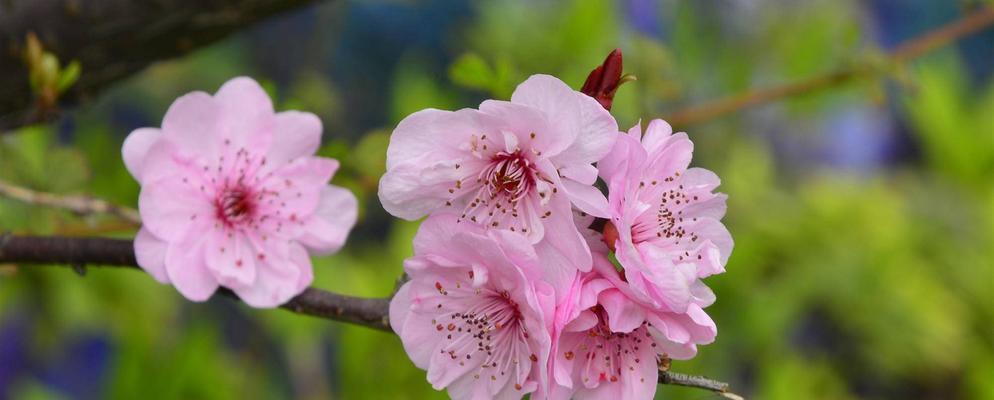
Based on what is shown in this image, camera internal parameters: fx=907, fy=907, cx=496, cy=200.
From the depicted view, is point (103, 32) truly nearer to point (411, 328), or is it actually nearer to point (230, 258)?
point (230, 258)

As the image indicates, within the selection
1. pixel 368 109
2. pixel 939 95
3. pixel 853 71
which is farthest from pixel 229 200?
pixel 939 95

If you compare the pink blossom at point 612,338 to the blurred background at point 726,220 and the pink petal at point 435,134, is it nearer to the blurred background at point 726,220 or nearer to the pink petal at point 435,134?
the pink petal at point 435,134

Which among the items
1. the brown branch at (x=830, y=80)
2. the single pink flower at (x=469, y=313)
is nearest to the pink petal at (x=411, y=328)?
the single pink flower at (x=469, y=313)

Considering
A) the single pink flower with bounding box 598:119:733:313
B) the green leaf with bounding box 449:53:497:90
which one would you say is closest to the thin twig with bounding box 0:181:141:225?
the green leaf with bounding box 449:53:497:90

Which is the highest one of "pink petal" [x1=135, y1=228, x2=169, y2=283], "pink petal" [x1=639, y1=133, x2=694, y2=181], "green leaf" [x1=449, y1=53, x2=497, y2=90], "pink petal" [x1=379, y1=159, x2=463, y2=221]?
"green leaf" [x1=449, y1=53, x2=497, y2=90]

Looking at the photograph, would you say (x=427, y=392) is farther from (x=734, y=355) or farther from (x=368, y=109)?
(x=368, y=109)

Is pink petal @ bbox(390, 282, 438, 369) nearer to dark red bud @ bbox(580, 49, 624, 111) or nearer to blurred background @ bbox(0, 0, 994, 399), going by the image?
dark red bud @ bbox(580, 49, 624, 111)
